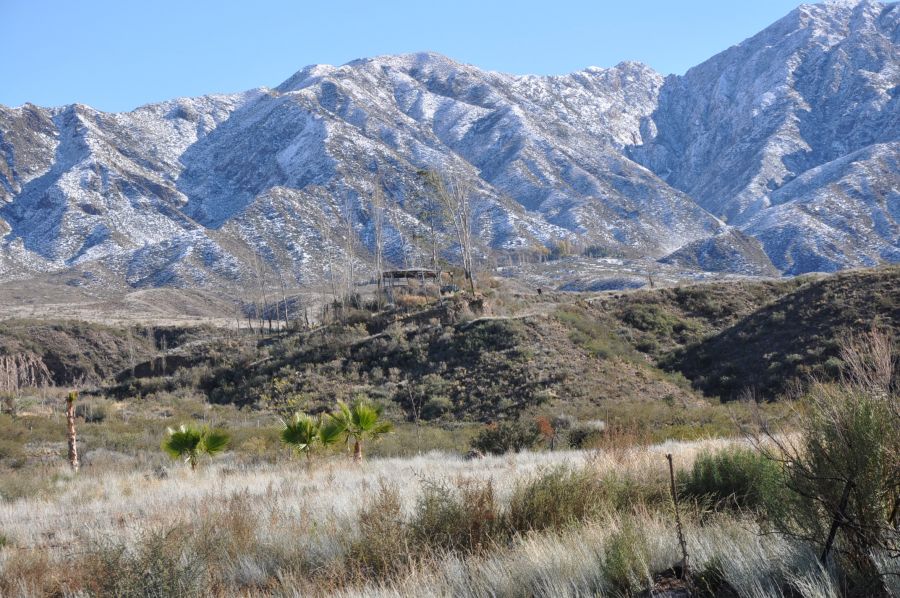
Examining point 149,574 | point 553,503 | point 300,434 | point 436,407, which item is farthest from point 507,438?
point 149,574

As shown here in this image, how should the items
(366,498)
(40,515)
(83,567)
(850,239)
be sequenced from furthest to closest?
1. (850,239)
2. (40,515)
3. (366,498)
4. (83,567)

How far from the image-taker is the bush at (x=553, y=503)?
661cm

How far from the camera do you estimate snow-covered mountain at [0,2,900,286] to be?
10719 centimetres

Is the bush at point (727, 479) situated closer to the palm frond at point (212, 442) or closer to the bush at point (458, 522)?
the bush at point (458, 522)

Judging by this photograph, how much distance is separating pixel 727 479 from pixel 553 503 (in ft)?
7.24

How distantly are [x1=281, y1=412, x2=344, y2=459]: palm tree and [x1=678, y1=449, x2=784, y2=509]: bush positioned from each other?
29.5 feet

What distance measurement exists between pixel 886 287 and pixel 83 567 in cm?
3664

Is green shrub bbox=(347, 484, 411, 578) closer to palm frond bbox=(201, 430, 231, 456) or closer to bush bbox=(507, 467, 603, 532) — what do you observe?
bush bbox=(507, 467, 603, 532)

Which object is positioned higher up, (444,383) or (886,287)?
(886,287)

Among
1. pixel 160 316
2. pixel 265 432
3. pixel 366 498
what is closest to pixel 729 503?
pixel 366 498

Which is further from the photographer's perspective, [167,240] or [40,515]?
[167,240]

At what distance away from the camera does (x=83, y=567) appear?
6.21m

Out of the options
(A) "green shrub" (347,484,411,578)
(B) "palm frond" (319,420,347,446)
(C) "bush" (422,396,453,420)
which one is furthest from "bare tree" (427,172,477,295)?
(A) "green shrub" (347,484,411,578)

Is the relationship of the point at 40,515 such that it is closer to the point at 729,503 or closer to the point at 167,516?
the point at 167,516
